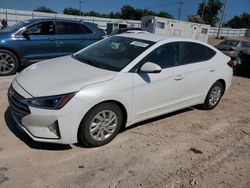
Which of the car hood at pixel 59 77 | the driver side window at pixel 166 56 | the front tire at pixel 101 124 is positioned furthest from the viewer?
the driver side window at pixel 166 56

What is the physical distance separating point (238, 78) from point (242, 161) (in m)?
6.91

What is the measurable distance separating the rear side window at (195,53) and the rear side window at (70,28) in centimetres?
435

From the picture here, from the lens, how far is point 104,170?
3283 millimetres

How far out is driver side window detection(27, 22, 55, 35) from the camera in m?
7.47

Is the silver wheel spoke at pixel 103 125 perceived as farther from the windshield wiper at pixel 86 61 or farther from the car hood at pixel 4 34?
the car hood at pixel 4 34

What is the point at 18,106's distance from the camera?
3469mm

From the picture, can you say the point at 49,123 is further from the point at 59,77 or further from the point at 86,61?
the point at 86,61

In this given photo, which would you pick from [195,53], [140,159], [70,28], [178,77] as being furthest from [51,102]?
[70,28]

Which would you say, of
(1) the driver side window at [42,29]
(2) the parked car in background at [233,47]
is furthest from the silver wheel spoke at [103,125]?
(2) the parked car in background at [233,47]

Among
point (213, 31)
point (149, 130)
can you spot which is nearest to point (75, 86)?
point (149, 130)

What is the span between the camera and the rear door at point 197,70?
4.79 m

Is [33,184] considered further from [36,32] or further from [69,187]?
[36,32]

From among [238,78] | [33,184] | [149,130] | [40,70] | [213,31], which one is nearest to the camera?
[33,184]

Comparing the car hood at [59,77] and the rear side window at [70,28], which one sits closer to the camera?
the car hood at [59,77]
